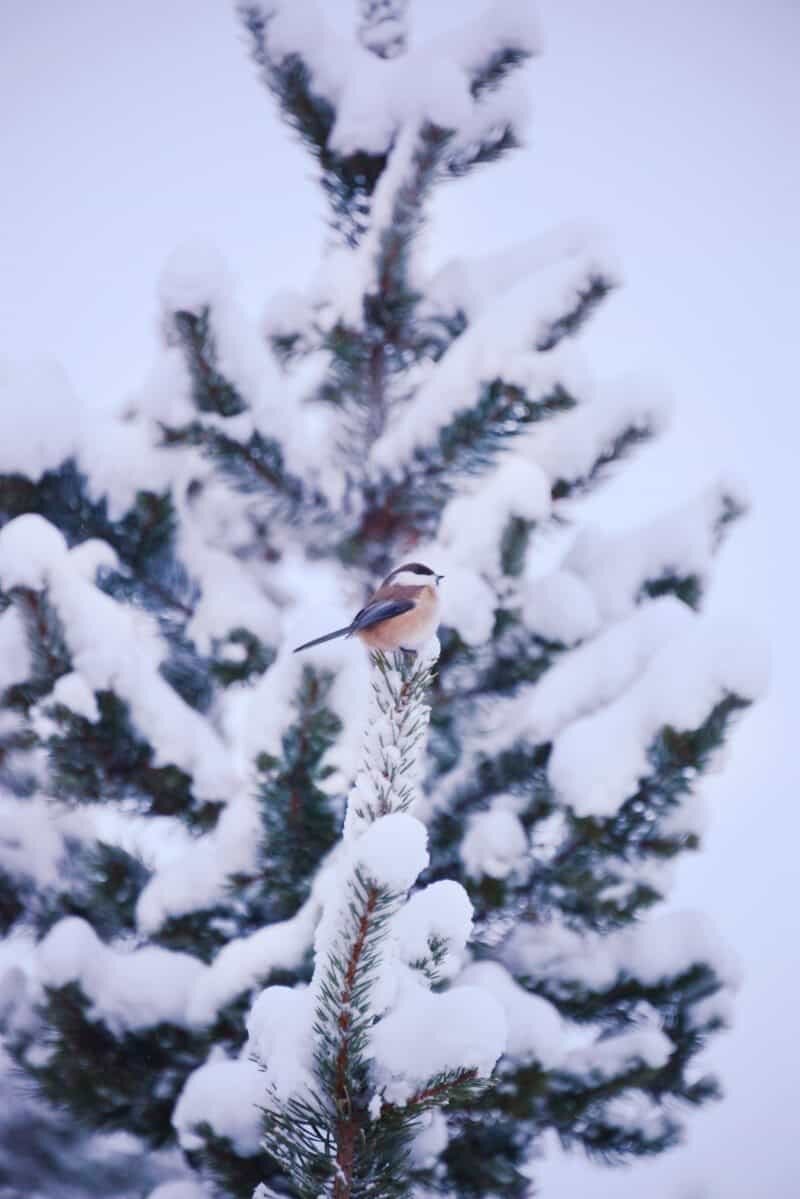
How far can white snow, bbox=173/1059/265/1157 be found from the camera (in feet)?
5.32

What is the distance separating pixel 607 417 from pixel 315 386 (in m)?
1.34

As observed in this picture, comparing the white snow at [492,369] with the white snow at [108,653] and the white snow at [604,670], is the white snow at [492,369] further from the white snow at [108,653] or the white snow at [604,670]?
the white snow at [108,653]

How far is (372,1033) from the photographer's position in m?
0.89

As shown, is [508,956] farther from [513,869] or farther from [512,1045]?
[512,1045]

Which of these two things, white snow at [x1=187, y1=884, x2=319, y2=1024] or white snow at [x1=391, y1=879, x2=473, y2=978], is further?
white snow at [x1=187, y1=884, x2=319, y2=1024]

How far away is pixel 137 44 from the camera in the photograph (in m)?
136

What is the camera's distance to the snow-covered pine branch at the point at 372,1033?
2.76ft

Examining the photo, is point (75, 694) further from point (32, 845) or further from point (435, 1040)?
point (435, 1040)

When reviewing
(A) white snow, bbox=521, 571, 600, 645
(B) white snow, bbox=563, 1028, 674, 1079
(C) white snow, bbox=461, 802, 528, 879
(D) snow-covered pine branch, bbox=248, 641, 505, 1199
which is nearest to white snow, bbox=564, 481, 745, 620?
(A) white snow, bbox=521, 571, 600, 645

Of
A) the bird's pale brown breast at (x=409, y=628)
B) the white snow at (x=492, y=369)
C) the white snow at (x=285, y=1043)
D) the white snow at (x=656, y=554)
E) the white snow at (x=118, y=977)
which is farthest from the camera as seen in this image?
the white snow at (x=656, y=554)

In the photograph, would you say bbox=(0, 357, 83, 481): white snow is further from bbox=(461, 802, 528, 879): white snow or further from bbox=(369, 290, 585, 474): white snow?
bbox=(461, 802, 528, 879): white snow

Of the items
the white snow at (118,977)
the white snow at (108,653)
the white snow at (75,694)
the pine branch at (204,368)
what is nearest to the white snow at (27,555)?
the white snow at (108,653)

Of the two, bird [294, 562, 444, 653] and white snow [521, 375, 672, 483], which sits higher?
white snow [521, 375, 672, 483]

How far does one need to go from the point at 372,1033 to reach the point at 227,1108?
3.09 feet
